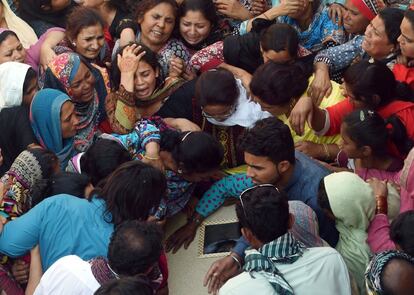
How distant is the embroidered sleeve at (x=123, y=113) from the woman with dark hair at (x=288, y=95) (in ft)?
2.31

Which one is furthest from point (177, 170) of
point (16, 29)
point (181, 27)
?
point (16, 29)

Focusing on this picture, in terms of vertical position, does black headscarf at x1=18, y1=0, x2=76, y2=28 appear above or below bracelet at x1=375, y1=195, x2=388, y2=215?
above

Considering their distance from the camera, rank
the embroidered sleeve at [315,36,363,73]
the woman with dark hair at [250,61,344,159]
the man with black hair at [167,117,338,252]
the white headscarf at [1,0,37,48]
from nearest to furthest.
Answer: the man with black hair at [167,117,338,252] < the woman with dark hair at [250,61,344,159] < the embroidered sleeve at [315,36,363,73] < the white headscarf at [1,0,37,48]

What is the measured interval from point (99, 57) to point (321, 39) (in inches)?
60.5

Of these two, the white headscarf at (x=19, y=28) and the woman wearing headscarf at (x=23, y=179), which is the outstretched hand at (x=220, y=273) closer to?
the woman wearing headscarf at (x=23, y=179)

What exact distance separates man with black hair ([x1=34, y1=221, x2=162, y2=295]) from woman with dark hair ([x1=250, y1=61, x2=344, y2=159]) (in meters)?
1.22

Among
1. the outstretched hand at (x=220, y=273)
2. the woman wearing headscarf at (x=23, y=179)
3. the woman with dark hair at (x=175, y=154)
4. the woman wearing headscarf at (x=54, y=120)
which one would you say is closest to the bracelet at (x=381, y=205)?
the outstretched hand at (x=220, y=273)

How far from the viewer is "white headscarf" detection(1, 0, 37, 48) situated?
13.8 ft

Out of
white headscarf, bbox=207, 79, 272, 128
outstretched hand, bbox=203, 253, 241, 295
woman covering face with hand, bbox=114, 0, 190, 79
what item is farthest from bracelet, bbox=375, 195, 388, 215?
woman covering face with hand, bbox=114, 0, 190, 79

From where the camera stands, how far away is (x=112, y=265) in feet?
6.43

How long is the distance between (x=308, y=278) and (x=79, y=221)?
2.99 ft

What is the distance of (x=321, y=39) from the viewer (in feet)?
12.7

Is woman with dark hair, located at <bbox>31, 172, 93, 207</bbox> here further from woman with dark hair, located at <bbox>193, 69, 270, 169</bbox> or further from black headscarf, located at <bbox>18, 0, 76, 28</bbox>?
black headscarf, located at <bbox>18, 0, 76, 28</bbox>

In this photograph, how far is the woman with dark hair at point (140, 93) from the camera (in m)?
3.24
